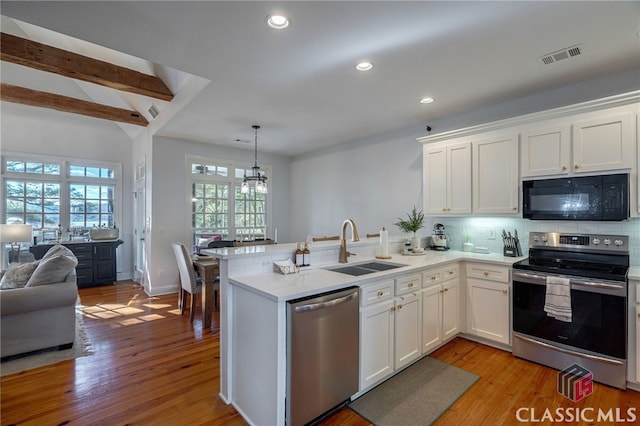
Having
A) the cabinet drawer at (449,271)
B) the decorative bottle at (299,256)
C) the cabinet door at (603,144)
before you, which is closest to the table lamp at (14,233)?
the decorative bottle at (299,256)

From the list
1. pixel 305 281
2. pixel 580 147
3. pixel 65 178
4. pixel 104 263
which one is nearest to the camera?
pixel 305 281

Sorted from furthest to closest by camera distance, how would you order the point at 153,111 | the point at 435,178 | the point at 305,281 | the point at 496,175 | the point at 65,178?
the point at 65,178 → the point at 153,111 → the point at 435,178 → the point at 496,175 → the point at 305,281

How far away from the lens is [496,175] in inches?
129

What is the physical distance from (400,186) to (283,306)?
3332 millimetres

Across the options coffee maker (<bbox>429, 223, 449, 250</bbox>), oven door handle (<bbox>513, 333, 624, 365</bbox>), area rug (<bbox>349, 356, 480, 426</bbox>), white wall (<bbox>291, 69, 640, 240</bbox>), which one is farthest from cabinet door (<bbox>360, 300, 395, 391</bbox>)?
white wall (<bbox>291, 69, 640, 240</bbox>)

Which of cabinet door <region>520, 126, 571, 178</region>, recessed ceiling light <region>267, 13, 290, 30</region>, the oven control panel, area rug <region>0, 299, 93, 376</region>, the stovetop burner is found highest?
recessed ceiling light <region>267, 13, 290, 30</region>

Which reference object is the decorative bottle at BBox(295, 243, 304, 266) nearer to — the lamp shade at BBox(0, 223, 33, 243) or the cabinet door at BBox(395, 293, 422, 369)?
the cabinet door at BBox(395, 293, 422, 369)

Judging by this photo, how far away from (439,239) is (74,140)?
23.5 ft

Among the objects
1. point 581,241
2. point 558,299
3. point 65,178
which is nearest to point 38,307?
point 65,178

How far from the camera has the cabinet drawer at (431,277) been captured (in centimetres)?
277

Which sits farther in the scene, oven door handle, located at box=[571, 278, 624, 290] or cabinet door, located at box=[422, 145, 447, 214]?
cabinet door, located at box=[422, 145, 447, 214]

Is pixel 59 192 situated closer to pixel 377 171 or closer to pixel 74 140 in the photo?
pixel 74 140

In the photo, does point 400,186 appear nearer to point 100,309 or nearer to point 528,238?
point 528,238

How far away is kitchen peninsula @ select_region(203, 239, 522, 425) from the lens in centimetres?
175
